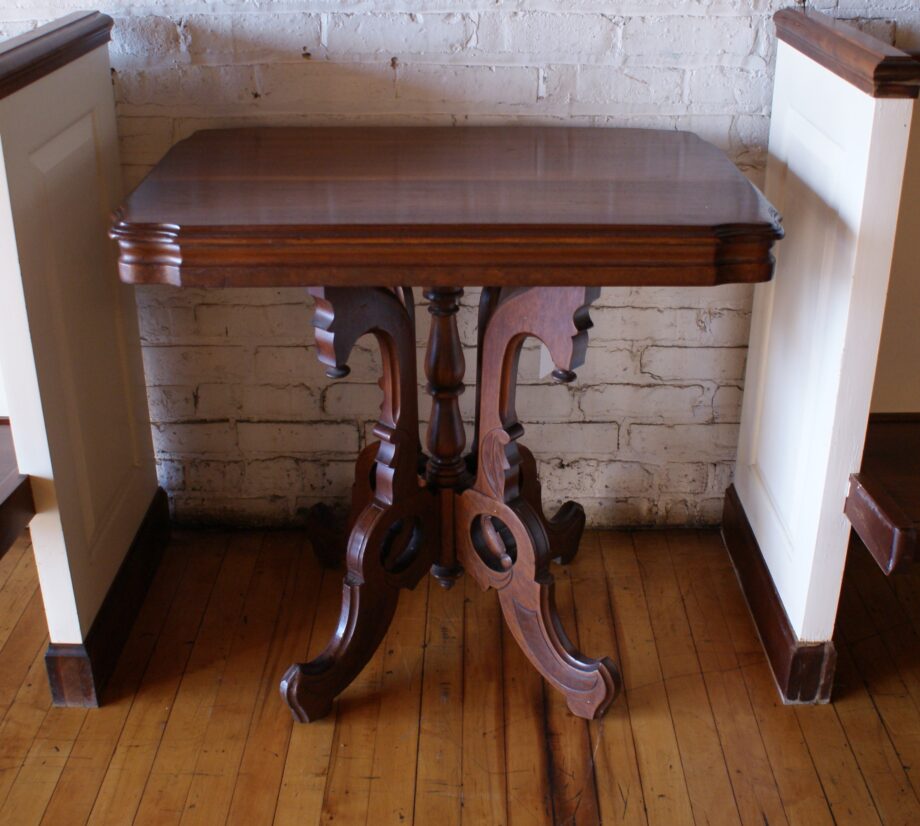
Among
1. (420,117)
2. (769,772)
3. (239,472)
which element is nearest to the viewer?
(769,772)

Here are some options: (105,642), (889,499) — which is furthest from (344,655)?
(889,499)

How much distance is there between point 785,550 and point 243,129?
1195 millimetres

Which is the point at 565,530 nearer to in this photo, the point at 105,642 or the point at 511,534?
the point at 511,534

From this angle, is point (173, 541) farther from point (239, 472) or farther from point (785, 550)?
point (785, 550)

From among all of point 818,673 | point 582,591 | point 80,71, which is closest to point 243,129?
point 80,71

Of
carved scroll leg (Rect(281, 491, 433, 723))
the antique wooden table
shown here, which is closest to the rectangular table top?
the antique wooden table

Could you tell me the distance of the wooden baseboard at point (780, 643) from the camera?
1.87 m

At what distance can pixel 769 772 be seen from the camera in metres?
1.76

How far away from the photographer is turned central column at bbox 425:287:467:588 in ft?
5.91

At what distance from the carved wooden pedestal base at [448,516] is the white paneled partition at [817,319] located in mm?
389

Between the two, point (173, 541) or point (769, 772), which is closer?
point (769, 772)

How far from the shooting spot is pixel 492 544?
6.35ft

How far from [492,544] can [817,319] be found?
0.65m

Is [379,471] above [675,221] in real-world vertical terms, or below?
below
